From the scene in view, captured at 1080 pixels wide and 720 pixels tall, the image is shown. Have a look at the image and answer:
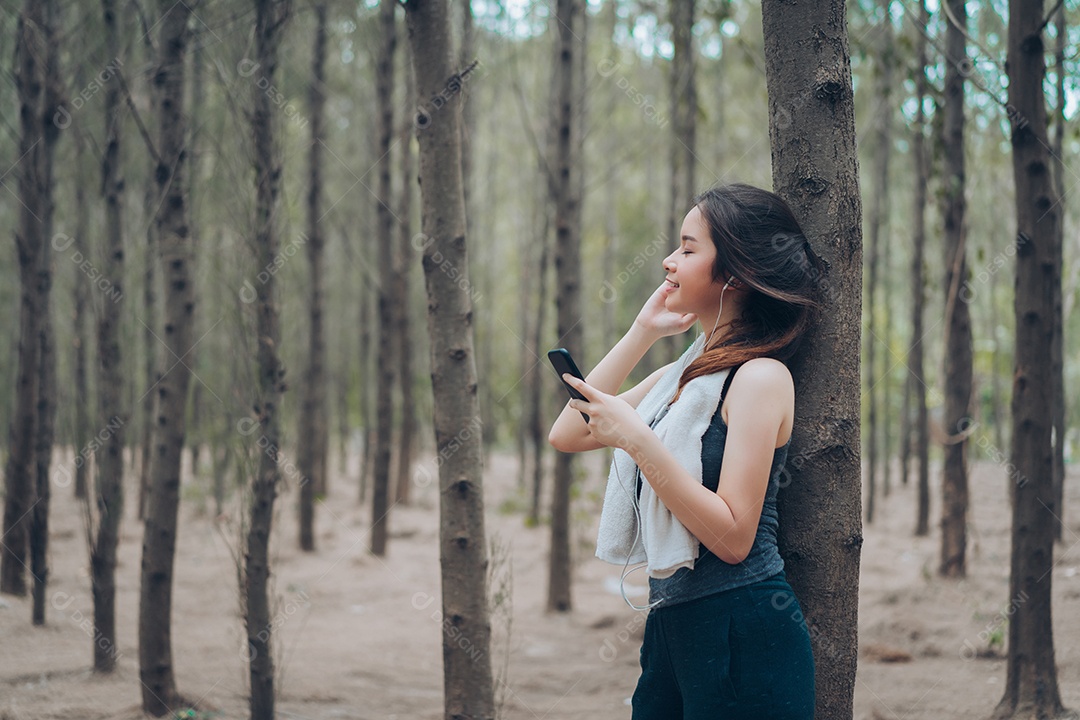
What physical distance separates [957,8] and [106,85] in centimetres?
547

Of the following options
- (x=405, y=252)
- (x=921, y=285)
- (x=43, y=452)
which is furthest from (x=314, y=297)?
(x=921, y=285)

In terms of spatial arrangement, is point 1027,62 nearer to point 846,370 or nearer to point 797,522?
point 846,370

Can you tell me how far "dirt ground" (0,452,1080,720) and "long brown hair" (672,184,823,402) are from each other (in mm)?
2226

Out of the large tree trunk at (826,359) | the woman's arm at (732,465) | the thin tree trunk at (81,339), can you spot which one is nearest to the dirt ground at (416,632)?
the thin tree trunk at (81,339)

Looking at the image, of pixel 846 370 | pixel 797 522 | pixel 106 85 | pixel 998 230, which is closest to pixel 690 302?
pixel 846 370

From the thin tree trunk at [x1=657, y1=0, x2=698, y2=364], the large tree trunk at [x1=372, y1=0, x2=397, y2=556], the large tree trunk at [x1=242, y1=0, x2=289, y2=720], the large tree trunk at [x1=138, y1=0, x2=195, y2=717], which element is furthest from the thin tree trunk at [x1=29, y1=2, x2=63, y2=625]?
the thin tree trunk at [x1=657, y1=0, x2=698, y2=364]

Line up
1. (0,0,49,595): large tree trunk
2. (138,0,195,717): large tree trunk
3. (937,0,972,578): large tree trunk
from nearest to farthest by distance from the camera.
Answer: (138,0,195,717): large tree trunk
(0,0,49,595): large tree trunk
(937,0,972,578): large tree trunk

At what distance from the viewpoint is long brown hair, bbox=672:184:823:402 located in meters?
1.70

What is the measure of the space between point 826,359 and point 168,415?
3.38m

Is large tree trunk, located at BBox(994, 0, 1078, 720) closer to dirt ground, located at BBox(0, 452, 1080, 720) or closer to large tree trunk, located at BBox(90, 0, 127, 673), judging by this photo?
dirt ground, located at BBox(0, 452, 1080, 720)

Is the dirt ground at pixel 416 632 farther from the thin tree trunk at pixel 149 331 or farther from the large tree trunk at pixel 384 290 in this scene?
the thin tree trunk at pixel 149 331

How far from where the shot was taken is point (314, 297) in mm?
8664

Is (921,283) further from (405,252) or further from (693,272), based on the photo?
(693,272)

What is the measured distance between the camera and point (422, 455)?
51.0ft
